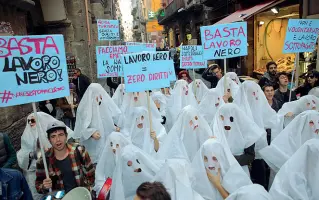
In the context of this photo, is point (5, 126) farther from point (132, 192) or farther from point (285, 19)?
point (285, 19)

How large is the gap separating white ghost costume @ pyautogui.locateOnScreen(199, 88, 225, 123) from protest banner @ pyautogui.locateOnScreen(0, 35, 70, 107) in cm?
322

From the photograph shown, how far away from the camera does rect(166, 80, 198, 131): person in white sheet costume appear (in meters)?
6.64

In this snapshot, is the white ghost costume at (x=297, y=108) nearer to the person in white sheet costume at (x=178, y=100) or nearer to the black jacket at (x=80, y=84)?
the person in white sheet costume at (x=178, y=100)

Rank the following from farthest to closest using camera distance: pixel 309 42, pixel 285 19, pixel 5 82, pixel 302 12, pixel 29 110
→ pixel 285 19 < pixel 302 12 < pixel 29 110 < pixel 309 42 < pixel 5 82

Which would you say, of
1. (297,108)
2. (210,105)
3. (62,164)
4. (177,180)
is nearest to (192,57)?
(210,105)

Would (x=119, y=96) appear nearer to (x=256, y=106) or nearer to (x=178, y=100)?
(x=178, y=100)

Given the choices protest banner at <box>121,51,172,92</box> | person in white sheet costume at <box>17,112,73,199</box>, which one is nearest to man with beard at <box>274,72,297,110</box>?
protest banner at <box>121,51,172,92</box>

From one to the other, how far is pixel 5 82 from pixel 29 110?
3.81 metres

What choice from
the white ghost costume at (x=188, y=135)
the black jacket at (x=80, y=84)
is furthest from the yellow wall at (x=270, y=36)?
the white ghost costume at (x=188, y=135)

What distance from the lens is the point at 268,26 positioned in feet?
43.0

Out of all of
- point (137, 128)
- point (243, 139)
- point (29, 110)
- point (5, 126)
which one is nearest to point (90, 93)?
point (137, 128)

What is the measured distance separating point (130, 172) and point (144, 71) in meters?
1.63

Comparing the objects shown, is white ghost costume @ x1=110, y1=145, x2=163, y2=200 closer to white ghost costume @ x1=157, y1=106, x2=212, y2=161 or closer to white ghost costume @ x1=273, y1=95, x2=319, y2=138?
white ghost costume @ x1=157, y1=106, x2=212, y2=161

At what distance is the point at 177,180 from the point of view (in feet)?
9.35
